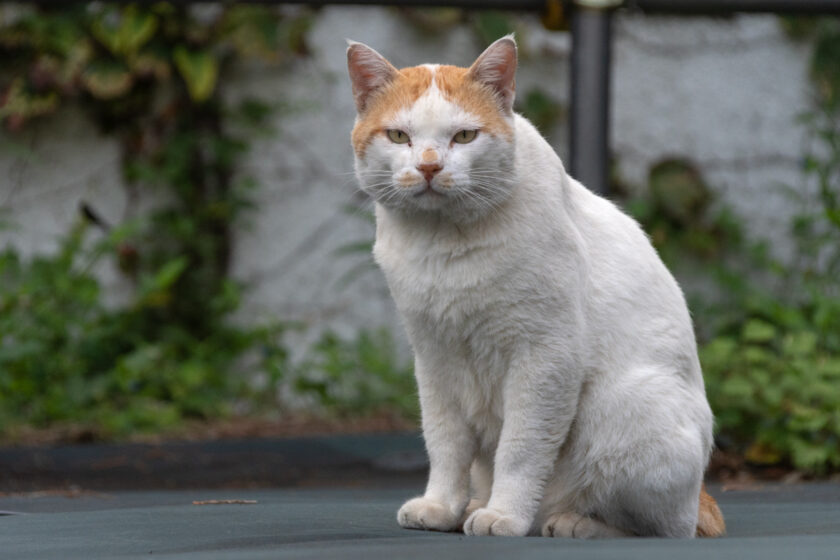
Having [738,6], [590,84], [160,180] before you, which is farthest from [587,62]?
[160,180]

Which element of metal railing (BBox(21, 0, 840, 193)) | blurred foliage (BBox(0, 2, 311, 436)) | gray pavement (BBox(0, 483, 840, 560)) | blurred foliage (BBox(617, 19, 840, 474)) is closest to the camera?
gray pavement (BBox(0, 483, 840, 560))

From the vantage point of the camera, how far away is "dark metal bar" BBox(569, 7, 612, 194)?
3.35 metres

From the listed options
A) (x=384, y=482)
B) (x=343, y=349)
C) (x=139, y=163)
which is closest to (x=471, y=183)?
(x=384, y=482)

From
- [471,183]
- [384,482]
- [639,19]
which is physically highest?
[639,19]

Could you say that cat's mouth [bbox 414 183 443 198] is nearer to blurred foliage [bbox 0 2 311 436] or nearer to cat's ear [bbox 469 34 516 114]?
cat's ear [bbox 469 34 516 114]

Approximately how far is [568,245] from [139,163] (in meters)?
3.44

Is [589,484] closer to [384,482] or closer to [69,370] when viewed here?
[384,482]

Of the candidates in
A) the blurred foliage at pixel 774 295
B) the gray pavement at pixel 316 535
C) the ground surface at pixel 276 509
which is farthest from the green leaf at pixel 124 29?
the gray pavement at pixel 316 535

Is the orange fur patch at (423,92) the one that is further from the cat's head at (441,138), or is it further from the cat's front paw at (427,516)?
the cat's front paw at (427,516)

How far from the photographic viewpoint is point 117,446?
369 centimetres

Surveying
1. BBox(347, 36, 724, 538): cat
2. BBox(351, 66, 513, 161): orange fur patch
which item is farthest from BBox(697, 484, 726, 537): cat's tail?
BBox(351, 66, 513, 161): orange fur patch

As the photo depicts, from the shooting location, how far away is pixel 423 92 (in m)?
1.98

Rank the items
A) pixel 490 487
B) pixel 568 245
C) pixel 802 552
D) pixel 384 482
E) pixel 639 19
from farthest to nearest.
A: pixel 639 19 → pixel 384 482 → pixel 490 487 → pixel 568 245 → pixel 802 552

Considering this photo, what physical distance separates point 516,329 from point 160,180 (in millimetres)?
3427
